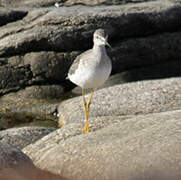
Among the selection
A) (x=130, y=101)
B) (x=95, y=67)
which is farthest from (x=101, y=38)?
(x=130, y=101)

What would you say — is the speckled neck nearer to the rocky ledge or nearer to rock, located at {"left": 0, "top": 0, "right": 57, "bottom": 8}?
the rocky ledge

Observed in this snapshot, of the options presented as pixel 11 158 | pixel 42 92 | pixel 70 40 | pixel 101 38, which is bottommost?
pixel 42 92

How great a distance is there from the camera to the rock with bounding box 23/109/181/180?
7.31 metres

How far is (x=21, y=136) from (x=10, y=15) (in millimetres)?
6602

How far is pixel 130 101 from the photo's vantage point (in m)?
11.9

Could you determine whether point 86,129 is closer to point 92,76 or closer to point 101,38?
point 92,76

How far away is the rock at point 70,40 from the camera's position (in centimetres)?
1460

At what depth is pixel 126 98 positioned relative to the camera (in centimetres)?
1204

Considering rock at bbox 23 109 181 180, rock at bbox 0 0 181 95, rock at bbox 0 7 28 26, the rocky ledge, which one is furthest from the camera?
rock at bbox 0 7 28 26

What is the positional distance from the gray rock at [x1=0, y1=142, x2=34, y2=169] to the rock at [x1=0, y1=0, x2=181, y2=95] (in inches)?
250

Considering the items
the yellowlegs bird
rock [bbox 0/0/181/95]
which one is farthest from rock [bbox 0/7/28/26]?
the yellowlegs bird

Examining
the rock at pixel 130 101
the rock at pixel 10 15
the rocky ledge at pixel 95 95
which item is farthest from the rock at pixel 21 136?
the rock at pixel 10 15

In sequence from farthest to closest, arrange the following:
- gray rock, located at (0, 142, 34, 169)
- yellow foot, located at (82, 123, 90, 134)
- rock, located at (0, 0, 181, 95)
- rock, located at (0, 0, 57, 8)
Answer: rock, located at (0, 0, 57, 8), rock, located at (0, 0, 181, 95), yellow foot, located at (82, 123, 90, 134), gray rock, located at (0, 142, 34, 169)

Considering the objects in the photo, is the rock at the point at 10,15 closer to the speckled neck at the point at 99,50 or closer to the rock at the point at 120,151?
the speckled neck at the point at 99,50
